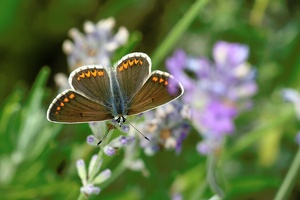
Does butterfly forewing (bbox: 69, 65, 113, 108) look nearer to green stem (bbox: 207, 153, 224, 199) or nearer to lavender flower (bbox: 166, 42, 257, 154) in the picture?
green stem (bbox: 207, 153, 224, 199)

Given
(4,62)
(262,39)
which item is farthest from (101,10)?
(262,39)

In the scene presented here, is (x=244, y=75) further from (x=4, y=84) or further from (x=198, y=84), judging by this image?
(x=4, y=84)

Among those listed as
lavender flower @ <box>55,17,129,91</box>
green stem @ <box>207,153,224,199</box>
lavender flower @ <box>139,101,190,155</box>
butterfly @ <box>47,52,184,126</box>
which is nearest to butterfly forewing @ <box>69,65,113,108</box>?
butterfly @ <box>47,52,184,126</box>

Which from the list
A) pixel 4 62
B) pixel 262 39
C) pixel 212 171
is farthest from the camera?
pixel 4 62

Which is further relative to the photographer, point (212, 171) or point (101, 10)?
point (101, 10)

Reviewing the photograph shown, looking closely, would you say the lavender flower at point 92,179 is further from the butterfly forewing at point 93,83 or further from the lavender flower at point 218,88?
the lavender flower at point 218,88

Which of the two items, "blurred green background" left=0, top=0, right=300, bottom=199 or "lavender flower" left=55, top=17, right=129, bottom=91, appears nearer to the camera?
"lavender flower" left=55, top=17, right=129, bottom=91
